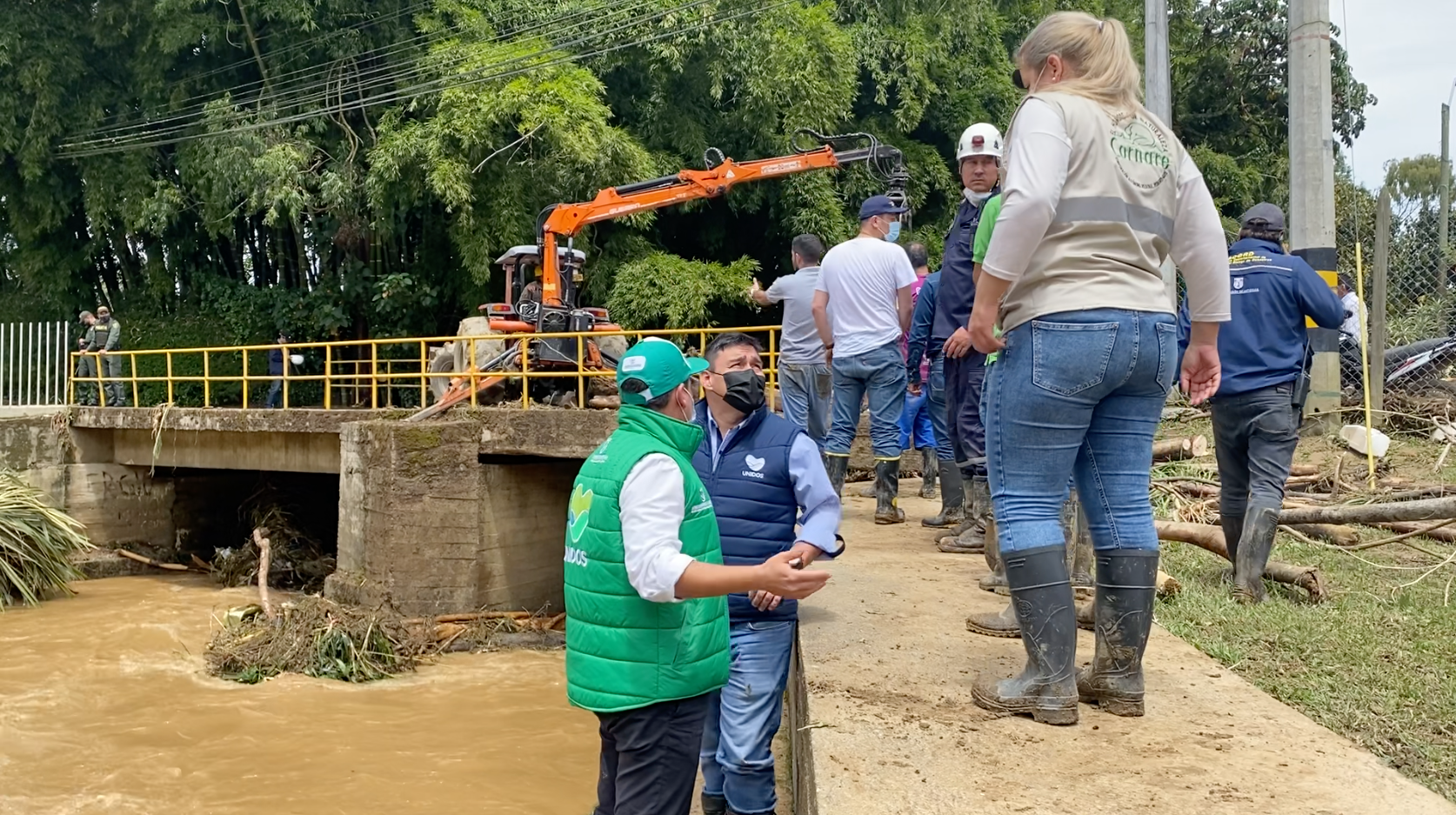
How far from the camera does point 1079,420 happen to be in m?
2.93

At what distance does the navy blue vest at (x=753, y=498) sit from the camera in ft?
11.3

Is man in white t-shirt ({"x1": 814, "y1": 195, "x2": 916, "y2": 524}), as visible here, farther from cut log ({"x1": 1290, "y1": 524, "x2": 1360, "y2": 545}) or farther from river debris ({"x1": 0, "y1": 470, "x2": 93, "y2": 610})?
river debris ({"x1": 0, "y1": 470, "x2": 93, "y2": 610})

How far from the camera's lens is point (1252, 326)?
4.74 m

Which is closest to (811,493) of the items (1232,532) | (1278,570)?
(1232,532)

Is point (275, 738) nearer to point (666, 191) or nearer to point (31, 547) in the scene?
point (31, 547)

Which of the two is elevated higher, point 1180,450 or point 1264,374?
point 1264,374

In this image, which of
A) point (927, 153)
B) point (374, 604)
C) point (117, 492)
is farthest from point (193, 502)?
point (927, 153)

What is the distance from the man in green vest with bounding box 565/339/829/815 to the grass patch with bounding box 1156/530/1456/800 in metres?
1.82

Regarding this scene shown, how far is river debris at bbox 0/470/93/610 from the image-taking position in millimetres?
12494

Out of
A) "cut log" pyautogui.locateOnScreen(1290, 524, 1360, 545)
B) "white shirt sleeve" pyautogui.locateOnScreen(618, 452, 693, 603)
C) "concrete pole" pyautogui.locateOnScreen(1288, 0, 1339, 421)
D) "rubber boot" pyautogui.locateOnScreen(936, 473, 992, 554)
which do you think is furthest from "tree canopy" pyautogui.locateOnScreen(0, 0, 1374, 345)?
"white shirt sleeve" pyautogui.locateOnScreen(618, 452, 693, 603)

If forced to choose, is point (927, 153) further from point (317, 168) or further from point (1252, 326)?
point (1252, 326)

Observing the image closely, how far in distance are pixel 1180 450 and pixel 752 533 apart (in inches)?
290

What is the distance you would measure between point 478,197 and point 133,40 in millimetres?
8535

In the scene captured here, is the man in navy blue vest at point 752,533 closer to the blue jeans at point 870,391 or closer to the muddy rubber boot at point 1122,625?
the muddy rubber boot at point 1122,625
